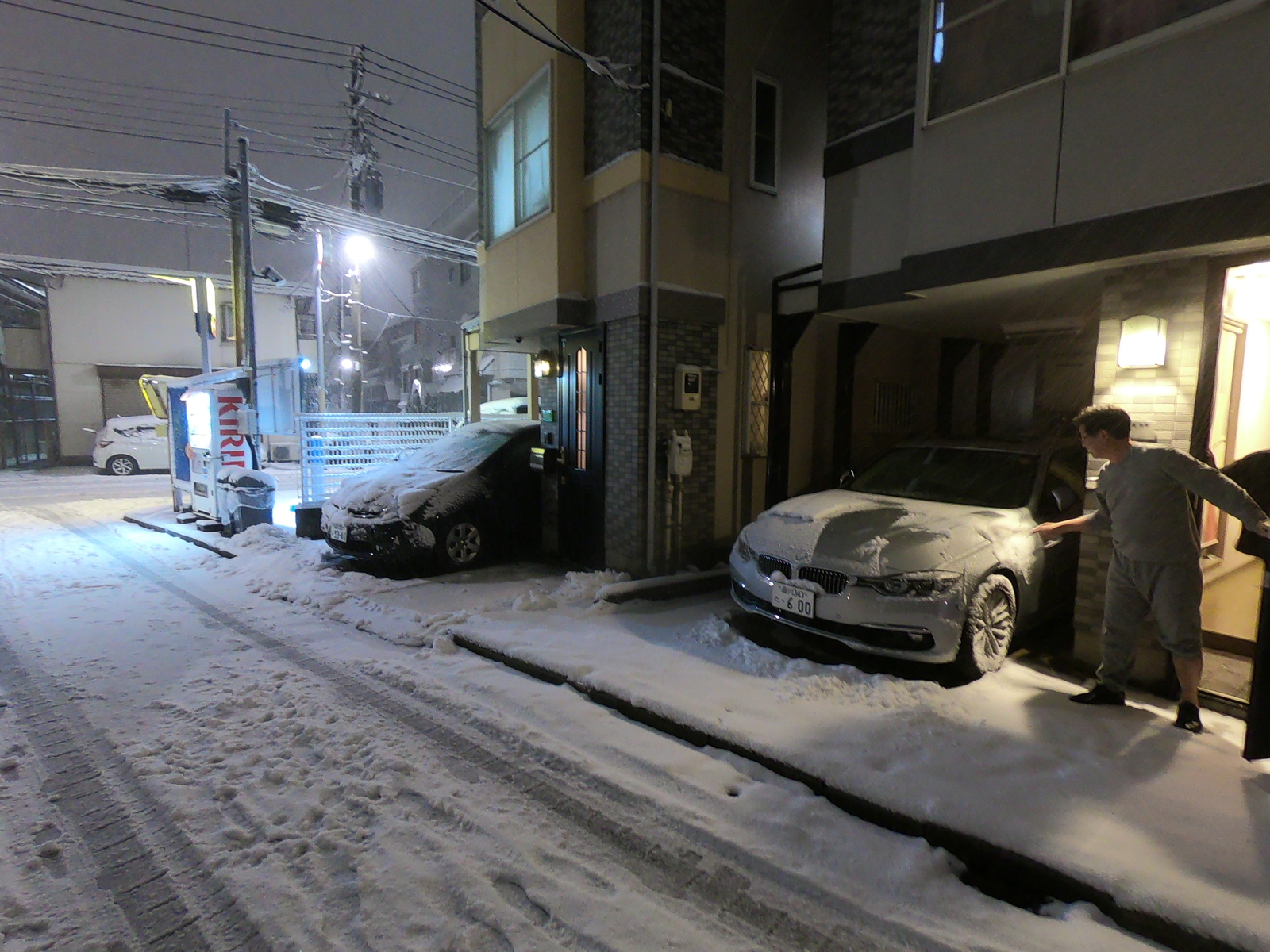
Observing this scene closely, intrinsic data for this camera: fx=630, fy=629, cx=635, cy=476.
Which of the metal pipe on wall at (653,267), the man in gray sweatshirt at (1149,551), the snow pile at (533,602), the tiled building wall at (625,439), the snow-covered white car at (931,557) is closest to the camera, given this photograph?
the man in gray sweatshirt at (1149,551)

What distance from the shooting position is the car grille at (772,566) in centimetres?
473

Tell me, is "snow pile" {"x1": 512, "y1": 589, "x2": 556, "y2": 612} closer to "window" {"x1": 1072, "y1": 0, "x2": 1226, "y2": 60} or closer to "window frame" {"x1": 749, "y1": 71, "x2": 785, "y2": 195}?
"window frame" {"x1": 749, "y1": 71, "x2": 785, "y2": 195}

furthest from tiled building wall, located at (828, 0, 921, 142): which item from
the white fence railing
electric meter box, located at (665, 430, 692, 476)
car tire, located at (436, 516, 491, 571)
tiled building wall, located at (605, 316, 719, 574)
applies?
the white fence railing

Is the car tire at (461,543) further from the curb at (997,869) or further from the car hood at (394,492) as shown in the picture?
the curb at (997,869)

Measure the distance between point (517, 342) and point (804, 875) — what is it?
7975 millimetres

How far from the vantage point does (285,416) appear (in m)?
12.1

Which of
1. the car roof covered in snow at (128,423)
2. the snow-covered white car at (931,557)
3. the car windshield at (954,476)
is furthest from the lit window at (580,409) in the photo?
the car roof covered in snow at (128,423)

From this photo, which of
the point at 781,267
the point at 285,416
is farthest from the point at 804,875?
the point at 285,416

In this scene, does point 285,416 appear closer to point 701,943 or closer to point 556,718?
point 556,718

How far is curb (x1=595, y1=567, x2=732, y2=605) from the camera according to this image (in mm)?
6078

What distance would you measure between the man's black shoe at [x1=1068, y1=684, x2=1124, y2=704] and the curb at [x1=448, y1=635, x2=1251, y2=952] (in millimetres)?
1859

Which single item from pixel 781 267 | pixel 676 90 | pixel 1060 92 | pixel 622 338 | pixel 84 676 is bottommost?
pixel 84 676

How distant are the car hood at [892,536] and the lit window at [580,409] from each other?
282 cm

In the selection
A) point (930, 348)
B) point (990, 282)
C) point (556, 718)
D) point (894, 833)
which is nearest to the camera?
point (894, 833)
